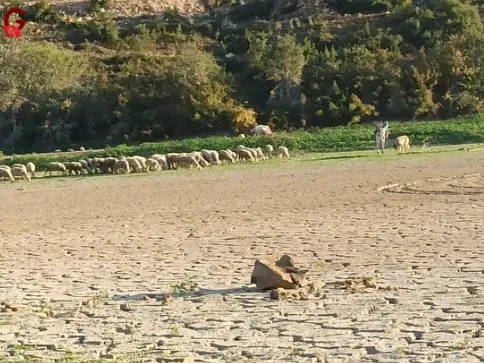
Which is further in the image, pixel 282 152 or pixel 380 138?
pixel 282 152

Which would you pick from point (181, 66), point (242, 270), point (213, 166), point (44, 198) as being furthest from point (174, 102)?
point (242, 270)

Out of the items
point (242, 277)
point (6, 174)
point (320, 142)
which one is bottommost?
point (320, 142)

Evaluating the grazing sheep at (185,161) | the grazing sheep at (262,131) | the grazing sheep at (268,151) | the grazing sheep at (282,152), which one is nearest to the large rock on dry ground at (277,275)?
the grazing sheep at (185,161)

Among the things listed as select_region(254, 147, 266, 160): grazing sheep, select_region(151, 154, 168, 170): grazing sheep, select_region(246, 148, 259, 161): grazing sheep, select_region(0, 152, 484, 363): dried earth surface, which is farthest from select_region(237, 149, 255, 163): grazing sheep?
select_region(0, 152, 484, 363): dried earth surface

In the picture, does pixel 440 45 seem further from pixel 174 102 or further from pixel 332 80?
pixel 174 102

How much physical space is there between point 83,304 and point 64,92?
1998 inches

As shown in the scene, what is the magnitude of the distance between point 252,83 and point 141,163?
26869 mm

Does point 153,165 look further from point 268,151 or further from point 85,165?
point 268,151

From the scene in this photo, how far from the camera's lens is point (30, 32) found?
241ft

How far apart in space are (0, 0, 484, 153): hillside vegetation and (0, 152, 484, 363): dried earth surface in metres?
28.6

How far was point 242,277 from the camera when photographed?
28.2ft

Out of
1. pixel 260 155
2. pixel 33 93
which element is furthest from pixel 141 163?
pixel 33 93

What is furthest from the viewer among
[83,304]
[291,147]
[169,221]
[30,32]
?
[30,32]

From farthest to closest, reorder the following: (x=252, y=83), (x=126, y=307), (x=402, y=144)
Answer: (x=252, y=83) < (x=402, y=144) < (x=126, y=307)
